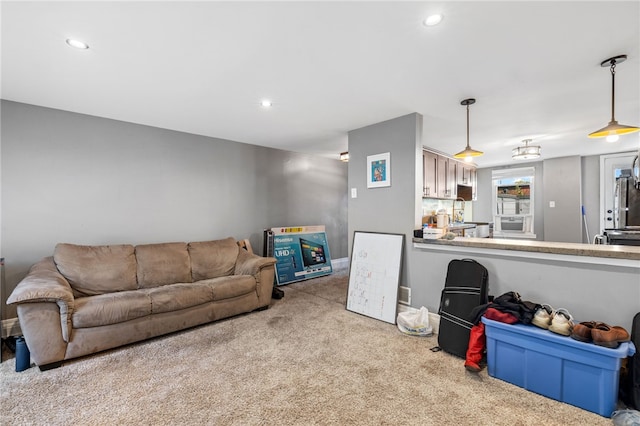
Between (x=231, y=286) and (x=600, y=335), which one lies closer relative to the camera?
(x=600, y=335)

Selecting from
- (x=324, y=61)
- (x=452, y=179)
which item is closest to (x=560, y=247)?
(x=324, y=61)

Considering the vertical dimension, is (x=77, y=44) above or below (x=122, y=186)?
above

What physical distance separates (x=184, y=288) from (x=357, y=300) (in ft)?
6.81

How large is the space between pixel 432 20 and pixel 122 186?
12.7 ft

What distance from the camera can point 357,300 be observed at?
367cm

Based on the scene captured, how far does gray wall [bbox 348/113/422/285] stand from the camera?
3.38m

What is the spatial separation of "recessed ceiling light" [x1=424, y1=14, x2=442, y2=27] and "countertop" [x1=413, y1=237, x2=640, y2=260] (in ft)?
6.50

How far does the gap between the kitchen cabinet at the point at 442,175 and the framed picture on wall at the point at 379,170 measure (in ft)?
4.22

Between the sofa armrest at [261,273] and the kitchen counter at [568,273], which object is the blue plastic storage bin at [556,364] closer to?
the kitchen counter at [568,273]

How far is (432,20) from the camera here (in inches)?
67.9

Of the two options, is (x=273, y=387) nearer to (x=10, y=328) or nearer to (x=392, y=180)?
A: (x=392, y=180)

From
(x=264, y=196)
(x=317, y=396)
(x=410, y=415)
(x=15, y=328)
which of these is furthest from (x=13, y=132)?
(x=410, y=415)

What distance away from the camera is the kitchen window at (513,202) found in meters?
6.62

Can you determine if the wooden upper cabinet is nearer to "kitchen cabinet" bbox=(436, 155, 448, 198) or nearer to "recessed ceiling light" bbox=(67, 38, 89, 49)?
"kitchen cabinet" bbox=(436, 155, 448, 198)
